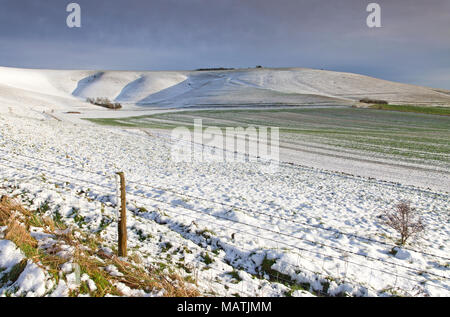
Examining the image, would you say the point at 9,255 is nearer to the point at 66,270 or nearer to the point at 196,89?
the point at 66,270

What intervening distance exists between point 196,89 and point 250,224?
128m

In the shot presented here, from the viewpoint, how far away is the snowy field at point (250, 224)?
6102mm

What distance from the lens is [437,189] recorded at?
675 inches

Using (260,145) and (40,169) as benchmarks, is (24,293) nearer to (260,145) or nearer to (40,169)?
(40,169)

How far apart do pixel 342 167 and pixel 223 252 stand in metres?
18.4

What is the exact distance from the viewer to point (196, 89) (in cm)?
13100

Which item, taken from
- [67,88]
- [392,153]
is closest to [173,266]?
[392,153]

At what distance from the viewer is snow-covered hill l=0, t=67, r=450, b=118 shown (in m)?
87.9

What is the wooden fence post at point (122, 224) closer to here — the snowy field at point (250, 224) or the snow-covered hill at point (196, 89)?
the snowy field at point (250, 224)

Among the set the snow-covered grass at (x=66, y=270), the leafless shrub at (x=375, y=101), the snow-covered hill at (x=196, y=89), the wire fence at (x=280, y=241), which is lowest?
the wire fence at (x=280, y=241)

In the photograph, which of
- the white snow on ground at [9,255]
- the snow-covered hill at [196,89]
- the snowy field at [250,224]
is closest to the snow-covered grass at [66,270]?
the white snow on ground at [9,255]

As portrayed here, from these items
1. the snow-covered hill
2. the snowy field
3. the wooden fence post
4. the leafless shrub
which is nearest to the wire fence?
the snowy field

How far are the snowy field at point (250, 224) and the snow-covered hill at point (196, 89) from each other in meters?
68.6

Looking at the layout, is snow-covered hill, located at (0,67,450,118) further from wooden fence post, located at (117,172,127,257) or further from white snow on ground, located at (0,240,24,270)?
wooden fence post, located at (117,172,127,257)
